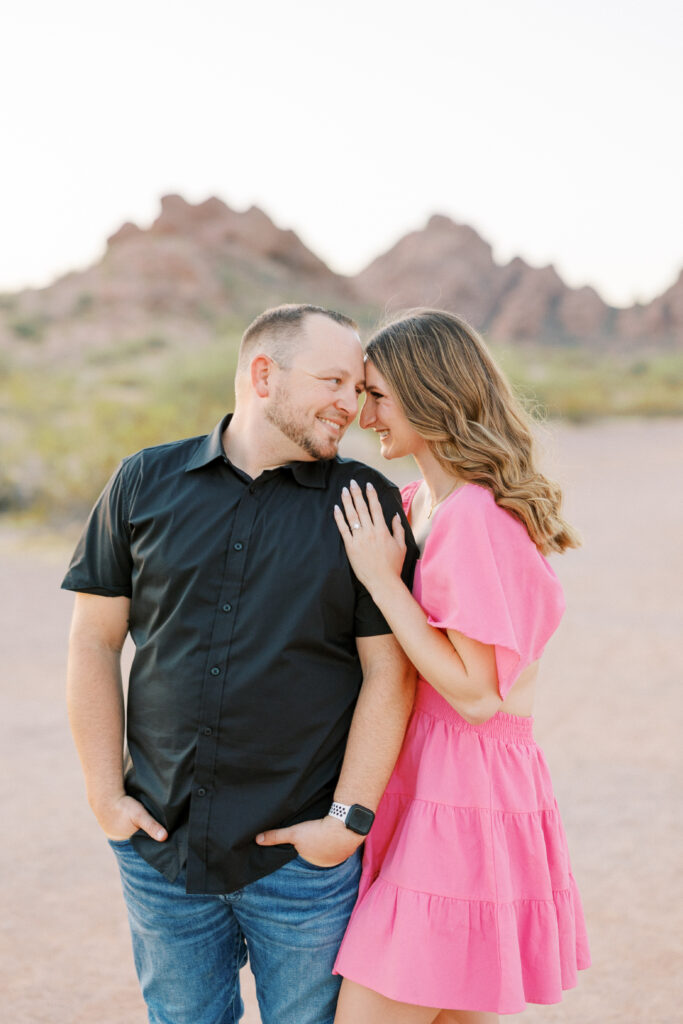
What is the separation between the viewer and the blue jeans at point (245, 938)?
2102 mm

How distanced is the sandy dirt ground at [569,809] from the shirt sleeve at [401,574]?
66 centimetres

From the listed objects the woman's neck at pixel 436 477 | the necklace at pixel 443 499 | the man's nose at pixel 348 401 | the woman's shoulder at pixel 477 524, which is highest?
the man's nose at pixel 348 401

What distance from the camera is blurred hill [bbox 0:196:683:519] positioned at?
14750mm

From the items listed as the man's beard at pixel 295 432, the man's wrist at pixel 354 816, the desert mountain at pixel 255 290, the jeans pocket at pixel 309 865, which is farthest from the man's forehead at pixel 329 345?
the desert mountain at pixel 255 290

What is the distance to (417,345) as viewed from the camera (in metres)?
2.36

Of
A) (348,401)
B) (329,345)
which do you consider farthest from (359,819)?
(329,345)

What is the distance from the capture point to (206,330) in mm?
55656

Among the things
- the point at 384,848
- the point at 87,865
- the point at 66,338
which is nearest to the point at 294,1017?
the point at 384,848

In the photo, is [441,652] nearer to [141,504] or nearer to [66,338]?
[141,504]

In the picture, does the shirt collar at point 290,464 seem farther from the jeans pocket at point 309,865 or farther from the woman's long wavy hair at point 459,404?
the jeans pocket at point 309,865

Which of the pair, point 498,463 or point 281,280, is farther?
point 281,280

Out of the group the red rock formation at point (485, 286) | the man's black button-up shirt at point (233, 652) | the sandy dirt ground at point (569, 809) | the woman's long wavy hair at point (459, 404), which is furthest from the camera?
the red rock formation at point (485, 286)

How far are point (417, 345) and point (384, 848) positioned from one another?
1.18 meters

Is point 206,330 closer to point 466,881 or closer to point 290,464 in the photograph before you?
point 290,464
